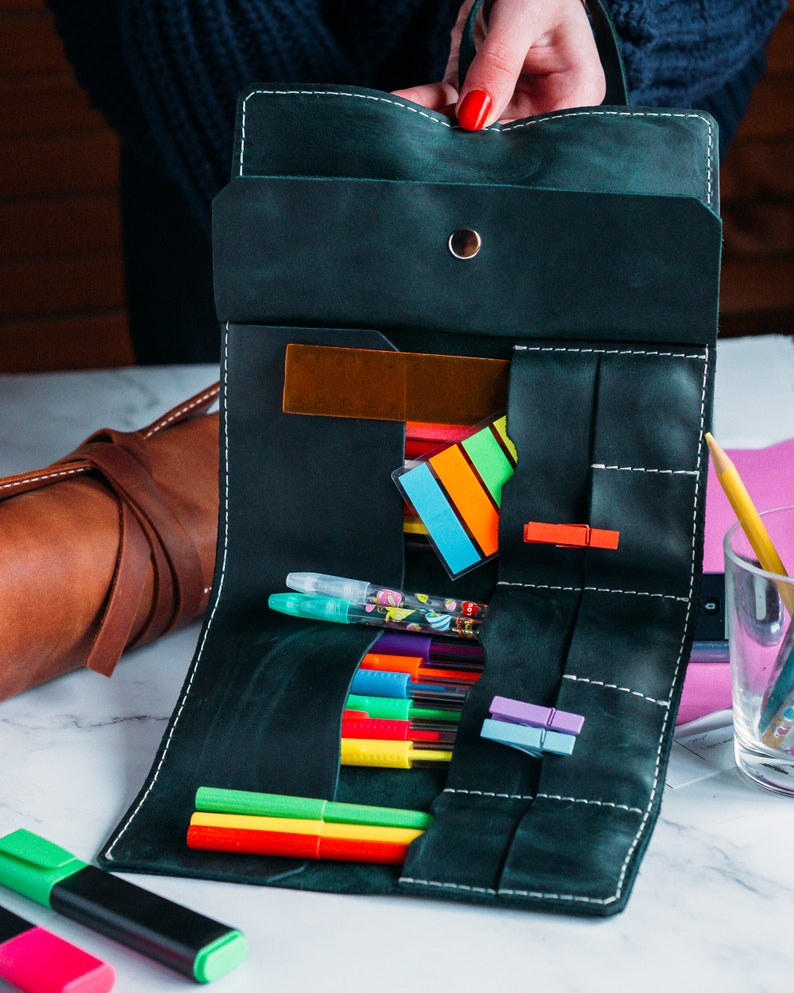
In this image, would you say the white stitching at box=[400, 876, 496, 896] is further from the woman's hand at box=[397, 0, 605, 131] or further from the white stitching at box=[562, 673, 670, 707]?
the woman's hand at box=[397, 0, 605, 131]

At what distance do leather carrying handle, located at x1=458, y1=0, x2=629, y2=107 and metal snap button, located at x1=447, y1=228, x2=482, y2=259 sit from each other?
11cm

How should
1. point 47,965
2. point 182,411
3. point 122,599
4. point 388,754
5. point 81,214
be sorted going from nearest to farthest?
point 47,965 < point 388,754 < point 122,599 < point 182,411 < point 81,214

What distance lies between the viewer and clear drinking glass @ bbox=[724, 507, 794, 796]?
48 cm

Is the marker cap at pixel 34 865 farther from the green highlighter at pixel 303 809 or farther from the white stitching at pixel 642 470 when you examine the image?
the white stitching at pixel 642 470

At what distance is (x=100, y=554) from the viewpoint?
65cm

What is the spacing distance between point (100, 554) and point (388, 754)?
0.22 m

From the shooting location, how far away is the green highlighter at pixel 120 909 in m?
0.41

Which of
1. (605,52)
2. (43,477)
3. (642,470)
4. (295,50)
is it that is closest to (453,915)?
(642,470)

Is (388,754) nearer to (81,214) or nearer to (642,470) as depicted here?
(642,470)

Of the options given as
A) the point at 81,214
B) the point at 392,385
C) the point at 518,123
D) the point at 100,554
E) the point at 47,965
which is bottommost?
the point at 47,965

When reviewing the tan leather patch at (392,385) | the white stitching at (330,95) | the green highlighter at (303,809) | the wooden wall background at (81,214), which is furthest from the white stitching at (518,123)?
the wooden wall background at (81,214)

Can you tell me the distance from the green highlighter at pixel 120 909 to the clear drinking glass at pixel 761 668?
0.78 ft

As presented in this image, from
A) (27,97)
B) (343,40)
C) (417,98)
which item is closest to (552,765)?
(417,98)

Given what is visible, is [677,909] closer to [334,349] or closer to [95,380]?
[334,349]
